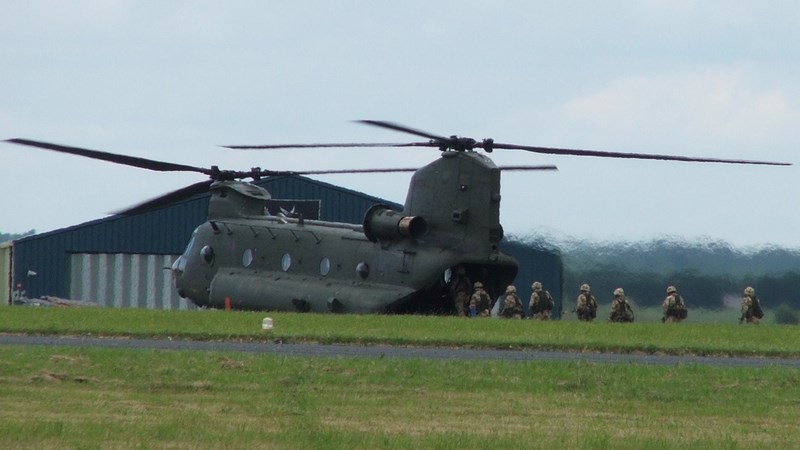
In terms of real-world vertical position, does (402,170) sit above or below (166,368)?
above

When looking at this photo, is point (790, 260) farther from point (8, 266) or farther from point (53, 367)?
point (8, 266)

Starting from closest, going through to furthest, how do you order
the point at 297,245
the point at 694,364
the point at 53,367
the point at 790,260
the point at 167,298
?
the point at 53,367
the point at 694,364
the point at 790,260
the point at 297,245
the point at 167,298

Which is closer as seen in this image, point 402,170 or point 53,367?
point 53,367

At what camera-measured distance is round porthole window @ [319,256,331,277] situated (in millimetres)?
42438

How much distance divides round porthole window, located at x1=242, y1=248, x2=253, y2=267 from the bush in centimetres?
1448

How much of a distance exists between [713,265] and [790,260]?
75.3 inches

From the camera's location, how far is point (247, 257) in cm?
4519

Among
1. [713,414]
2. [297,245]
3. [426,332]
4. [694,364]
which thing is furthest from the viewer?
[297,245]

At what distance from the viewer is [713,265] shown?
40250 millimetres

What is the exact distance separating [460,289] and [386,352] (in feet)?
48.3

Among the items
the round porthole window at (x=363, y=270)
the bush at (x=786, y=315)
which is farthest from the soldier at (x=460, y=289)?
the bush at (x=786, y=315)

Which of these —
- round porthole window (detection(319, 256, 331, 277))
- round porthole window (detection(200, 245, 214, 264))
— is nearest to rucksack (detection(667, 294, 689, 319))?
round porthole window (detection(319, 256, 331, 277))

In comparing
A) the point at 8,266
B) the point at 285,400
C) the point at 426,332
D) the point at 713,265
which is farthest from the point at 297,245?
the point at 8,266

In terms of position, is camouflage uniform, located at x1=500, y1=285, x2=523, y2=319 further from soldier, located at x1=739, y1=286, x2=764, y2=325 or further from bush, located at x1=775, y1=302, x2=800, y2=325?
bush, located at x1=775, y1=302, x2=800, y2=325
